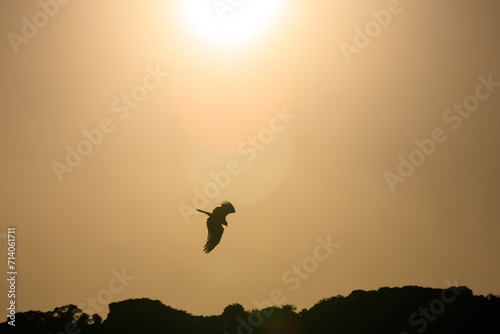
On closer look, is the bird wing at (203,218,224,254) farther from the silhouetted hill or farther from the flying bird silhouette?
the silhouetted hill

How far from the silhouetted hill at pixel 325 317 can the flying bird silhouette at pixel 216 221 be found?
2499cm

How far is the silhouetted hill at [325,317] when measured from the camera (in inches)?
1531

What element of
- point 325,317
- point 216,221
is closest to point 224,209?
point 216,221

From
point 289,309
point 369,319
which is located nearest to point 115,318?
point 289,309

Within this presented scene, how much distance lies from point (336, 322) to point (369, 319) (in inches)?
120

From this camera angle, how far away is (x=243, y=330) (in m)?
39.5

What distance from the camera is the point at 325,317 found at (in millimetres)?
42156

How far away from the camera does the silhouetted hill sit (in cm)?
3888

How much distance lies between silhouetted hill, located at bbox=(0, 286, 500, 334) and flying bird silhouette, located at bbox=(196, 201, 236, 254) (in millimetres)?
24985

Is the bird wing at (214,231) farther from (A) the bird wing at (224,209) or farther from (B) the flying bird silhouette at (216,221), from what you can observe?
(A) the bird wing at (224,209)

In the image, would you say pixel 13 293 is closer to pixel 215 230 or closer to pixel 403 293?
pixel 215 230

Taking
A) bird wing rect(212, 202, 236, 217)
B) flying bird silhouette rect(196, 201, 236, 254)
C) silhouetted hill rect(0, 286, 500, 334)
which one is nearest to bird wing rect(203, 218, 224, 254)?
→ flying bird silhouette rect(196, 201, 236, 254)

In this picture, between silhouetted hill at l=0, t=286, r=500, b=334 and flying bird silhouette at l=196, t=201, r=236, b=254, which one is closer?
flying bird silhouette at l=196, t=201, r=236, b=254

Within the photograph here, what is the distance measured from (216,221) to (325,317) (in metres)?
29.2
